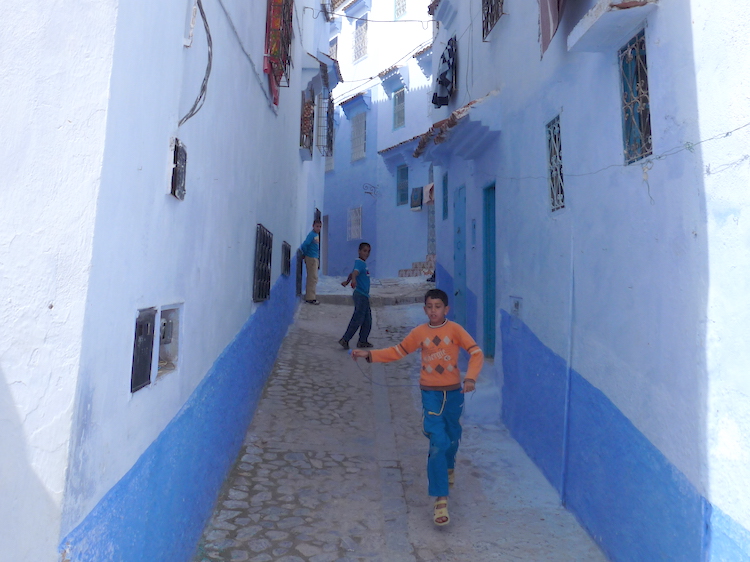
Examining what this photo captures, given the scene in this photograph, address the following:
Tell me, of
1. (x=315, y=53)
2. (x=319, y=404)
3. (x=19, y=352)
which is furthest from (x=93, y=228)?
(x=315, y=53)

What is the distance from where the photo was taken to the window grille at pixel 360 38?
22.1 meters

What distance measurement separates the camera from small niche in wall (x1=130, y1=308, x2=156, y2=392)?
2661mm

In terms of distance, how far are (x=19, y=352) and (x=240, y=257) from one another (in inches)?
132

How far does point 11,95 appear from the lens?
7.01 ft

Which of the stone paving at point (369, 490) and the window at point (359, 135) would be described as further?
the window at point (359, 135)

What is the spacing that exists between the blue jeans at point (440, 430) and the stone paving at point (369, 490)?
335 mm

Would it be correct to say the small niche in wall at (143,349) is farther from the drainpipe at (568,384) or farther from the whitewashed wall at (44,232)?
the drainpipe at (568,384)

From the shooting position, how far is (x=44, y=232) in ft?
6.83

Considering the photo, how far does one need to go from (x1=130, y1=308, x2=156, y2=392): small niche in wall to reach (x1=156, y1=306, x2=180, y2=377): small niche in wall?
30 cm

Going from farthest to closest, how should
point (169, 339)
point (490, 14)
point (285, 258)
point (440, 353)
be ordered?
1. point (285, 258)
2. point (490, 14)
3. point (440, 353)
4. point (169, 339)

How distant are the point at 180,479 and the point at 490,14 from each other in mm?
6321

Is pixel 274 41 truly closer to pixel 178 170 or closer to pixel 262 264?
pixel 262 264

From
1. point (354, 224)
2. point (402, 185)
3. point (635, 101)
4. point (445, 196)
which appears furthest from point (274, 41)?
point (354, 224)

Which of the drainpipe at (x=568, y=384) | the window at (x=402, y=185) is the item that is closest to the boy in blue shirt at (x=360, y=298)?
the drainpipe at (x=568, y=384)
